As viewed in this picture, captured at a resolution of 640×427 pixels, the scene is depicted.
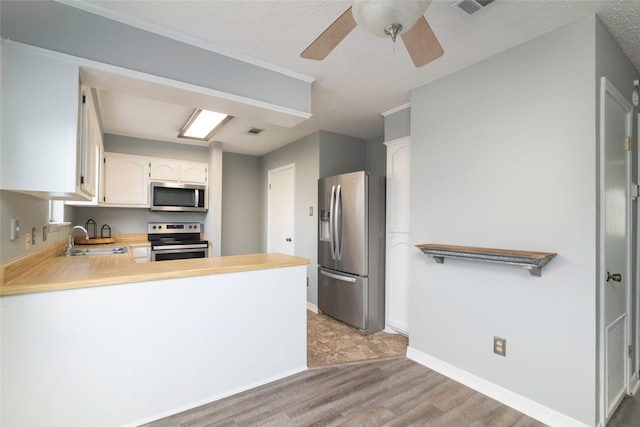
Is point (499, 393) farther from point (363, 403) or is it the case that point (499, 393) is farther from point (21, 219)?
point (21, 219)

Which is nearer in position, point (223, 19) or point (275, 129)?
point (223, 19)

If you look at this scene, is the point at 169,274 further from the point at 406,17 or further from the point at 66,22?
the point at 406,17

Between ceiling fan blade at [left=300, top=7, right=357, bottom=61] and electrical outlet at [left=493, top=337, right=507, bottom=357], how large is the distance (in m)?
2.19

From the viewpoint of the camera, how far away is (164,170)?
4.51 metres

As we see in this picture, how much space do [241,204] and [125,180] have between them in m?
1.83

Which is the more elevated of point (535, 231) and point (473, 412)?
point (535, 231)

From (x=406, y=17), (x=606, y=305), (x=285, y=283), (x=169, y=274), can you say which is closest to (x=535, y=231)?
(x=606, y=305)

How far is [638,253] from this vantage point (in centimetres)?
232

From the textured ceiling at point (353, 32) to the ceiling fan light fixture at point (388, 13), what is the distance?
24.5 inches

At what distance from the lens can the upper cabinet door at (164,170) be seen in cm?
443

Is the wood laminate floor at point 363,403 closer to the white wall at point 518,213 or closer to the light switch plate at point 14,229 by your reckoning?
the white wall at point 518,213

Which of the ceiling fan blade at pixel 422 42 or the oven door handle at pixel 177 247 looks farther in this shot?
the oven door handle at pixel 177 247

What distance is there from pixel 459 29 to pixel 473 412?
2.49m

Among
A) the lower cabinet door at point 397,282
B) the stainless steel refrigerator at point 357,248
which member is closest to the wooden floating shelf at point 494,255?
the lower cabinet door at point 397,282
